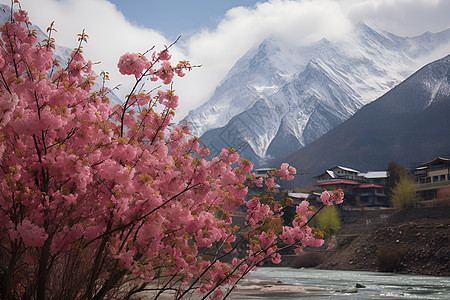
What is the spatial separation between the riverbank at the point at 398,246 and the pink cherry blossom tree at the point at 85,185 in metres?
32.2

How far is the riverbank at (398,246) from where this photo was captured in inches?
1305

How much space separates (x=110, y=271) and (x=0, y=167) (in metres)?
1.33

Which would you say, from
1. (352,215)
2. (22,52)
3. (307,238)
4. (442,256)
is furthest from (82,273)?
(352,215)

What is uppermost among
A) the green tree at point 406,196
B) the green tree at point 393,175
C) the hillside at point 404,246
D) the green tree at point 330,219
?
the green tree at point 393,175

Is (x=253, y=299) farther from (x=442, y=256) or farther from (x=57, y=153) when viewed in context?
(x=442, y=256)

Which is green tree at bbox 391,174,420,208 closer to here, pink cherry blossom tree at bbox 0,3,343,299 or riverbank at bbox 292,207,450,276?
riverbank at bbox 292,207,450,276

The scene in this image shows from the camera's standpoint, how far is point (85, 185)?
330 cm

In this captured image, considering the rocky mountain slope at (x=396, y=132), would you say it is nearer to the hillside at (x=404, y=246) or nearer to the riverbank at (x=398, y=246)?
the riverbank at (x=398, y=246)

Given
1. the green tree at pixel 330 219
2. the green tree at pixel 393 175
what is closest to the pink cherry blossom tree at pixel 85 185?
the green tree at pixel 330 219

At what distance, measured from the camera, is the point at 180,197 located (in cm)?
366

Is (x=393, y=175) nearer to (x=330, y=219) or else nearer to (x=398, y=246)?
(x=330, y=219)

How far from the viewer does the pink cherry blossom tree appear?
10.6 ft

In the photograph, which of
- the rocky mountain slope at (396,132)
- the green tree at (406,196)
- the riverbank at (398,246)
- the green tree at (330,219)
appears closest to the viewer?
the riverbank at (398,246)

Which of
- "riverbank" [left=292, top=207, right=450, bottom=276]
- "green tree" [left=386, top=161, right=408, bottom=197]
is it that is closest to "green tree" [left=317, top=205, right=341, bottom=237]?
"riverbank" [left=292, top=207, right=450, bottom=276]
